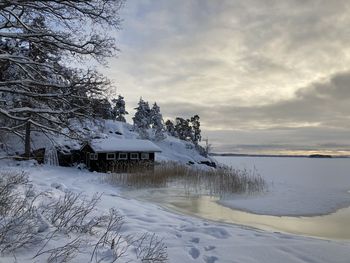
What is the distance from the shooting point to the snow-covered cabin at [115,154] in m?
37.6

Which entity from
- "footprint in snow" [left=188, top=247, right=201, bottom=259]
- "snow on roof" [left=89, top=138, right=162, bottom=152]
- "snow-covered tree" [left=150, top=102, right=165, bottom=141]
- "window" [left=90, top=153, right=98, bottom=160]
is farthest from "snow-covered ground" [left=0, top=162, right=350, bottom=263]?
"snow-covered tree" [left=150, top=102, right=165, bottom=141]

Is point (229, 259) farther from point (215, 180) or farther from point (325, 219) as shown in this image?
point (215, 180)

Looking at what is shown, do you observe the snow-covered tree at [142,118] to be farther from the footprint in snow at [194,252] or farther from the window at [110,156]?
the footprint in snow at [194,252]

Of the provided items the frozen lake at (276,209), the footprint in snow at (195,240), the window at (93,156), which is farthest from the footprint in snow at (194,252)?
the window at (93,156)

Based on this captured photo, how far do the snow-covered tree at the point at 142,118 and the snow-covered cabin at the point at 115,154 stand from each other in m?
26.4

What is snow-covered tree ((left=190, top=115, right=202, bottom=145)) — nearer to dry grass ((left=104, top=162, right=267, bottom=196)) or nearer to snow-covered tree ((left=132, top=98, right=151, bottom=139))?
snow-covered tree ((left=132, top=98, right=151, bottom=139))

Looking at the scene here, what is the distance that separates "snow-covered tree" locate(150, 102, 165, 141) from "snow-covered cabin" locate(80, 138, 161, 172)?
2535 cm

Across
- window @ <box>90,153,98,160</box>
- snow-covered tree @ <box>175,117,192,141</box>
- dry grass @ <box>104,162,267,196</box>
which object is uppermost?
snow-covered tree @ <box>175,117,192,141</box>

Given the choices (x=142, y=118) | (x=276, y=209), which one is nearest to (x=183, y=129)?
(x=142, y=118)

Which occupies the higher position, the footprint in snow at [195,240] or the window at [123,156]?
the window at [123,156]

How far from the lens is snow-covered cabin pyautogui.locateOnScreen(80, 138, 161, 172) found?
37.6 m

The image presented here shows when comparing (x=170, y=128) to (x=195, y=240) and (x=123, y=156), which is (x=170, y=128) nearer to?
(x=123, y=156)

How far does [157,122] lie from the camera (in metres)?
71.6

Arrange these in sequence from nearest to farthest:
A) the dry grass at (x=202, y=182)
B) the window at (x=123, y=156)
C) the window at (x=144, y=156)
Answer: the dry grass at (x=202, y=182)
the window at (x=123, y=156)
the window at (x=144, y=156)
